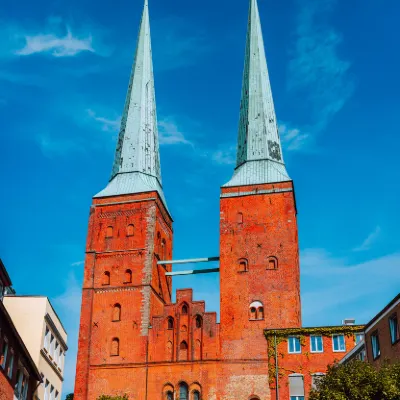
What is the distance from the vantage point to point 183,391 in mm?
51000

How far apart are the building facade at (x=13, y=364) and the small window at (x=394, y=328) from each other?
17602 millimetres

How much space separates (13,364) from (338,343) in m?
23.6

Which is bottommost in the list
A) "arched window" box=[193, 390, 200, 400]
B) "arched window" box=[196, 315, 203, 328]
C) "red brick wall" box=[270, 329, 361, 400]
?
"arched window" box=[193, 390, 200, 400]

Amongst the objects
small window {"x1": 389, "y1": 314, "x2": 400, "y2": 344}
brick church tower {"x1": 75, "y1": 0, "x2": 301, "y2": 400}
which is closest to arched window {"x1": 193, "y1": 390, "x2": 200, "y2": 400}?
brick church tower {"x1": 75, "y1": 0, "x2": 301, "y2": 400}

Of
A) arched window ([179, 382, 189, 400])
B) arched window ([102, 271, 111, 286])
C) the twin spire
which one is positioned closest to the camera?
arched window ([179, 382, 189, 400])

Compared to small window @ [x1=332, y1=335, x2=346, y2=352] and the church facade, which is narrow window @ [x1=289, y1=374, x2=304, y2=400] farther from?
small window @ [x1=332, y1=335, x2=346, y2=352]

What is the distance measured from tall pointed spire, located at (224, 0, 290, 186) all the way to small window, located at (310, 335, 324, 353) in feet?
42.6

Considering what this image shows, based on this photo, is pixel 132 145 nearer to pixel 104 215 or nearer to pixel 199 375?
pixel 104 215

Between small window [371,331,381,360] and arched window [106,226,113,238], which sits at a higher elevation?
arched window [106,226,113,238]

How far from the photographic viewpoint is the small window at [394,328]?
111 feet

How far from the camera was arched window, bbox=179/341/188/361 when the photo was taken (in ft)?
170

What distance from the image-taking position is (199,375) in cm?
5100

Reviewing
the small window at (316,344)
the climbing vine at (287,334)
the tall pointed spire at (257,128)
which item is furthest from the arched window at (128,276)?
the small window at (316,344)

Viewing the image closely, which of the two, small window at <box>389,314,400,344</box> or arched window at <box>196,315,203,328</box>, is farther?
arched window at <box>196,315,203,328</box>
